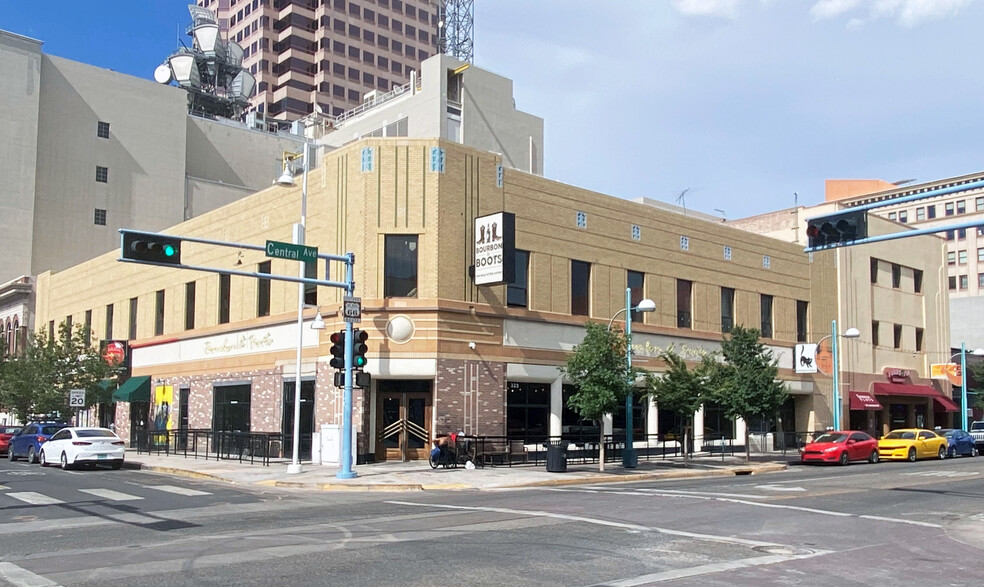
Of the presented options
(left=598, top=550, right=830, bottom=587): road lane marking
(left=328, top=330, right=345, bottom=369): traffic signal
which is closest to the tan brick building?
(left=328, top=330, right=345, bottom=369): traffic signal

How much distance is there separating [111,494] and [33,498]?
159cm

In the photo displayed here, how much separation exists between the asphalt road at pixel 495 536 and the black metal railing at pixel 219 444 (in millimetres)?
8877

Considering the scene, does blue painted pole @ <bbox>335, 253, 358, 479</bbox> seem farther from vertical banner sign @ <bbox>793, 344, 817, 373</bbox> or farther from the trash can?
vertical banner sign @ <bbox>793, 344, 817, 373</bbox>

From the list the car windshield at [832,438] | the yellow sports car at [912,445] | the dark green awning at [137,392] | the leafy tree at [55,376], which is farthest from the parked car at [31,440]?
the yellow sports car at [912,445]

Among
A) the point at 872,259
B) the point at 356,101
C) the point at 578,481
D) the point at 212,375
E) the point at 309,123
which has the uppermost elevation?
the point at 356,101

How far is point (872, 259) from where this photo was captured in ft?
166

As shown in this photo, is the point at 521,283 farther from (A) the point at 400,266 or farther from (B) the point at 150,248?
(B) the point at 150,248

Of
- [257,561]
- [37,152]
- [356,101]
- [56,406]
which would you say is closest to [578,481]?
[257,561]

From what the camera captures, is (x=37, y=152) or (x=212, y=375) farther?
(x=37, y=152)

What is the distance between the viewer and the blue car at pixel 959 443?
4105cm

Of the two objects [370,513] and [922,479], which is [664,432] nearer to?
[922,479]

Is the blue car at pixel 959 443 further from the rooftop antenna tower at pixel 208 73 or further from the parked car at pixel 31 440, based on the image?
the rooftop antenna tower at pixel 208 73

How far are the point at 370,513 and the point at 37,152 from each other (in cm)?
5535

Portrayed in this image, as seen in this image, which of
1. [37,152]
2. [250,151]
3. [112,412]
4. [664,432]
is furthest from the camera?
[250,151]
